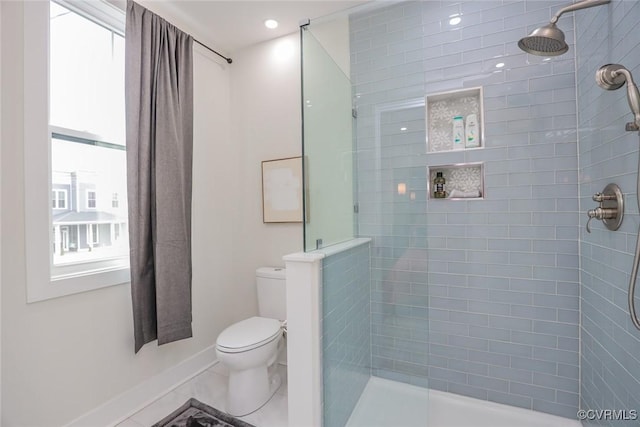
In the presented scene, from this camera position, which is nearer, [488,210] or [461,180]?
[488,210]

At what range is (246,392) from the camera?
5.66 feet

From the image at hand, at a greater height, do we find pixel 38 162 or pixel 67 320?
pixel 38 162

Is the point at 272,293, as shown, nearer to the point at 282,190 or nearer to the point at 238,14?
the point at 282,190

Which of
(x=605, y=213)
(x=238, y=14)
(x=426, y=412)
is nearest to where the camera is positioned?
(x=605, y=213)

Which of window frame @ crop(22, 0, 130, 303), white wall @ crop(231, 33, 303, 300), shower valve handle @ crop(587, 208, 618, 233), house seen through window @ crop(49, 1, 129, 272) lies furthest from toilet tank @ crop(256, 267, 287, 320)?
shower valve handle @ crop(587, 208, 618, 233)

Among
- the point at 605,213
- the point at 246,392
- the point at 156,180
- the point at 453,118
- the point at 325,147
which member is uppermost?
the point at 453,118

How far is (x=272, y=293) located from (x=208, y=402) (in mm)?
772

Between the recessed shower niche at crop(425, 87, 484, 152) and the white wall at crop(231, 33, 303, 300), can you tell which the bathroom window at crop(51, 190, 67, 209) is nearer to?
the white wall at crop(231, 33, 303, 300)

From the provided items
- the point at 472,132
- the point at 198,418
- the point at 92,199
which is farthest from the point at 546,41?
the point at 198,418

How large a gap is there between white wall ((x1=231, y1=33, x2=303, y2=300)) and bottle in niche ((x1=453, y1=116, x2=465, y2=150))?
3.63ft

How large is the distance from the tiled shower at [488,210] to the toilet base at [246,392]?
58cm

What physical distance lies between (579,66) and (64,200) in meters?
2.81

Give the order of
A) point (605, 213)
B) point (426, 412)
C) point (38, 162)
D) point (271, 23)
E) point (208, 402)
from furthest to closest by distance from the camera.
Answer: point (271, 23)
point (208, 402)
point (426, 412)
point (38, 162)
point (605, 213)

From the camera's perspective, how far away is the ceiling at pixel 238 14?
1.97 meters
